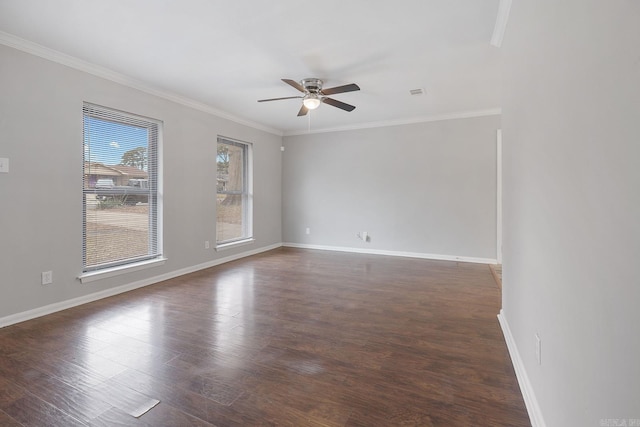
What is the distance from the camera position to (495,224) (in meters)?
5.00

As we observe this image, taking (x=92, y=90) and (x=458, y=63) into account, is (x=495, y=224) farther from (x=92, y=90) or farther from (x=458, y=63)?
(x=92, y=90)

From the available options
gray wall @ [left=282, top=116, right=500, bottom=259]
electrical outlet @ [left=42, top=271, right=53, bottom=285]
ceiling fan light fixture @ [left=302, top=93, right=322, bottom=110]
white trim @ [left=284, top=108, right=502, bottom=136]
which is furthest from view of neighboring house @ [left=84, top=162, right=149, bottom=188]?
white trim @ [left=284, top=108, right=502, bottom=136]

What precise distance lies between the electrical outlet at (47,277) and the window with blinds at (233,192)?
2.34 metres

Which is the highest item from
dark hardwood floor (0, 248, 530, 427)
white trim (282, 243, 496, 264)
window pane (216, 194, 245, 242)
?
window pane (216, 194, 245, 242)

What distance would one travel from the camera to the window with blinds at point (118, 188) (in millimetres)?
3389

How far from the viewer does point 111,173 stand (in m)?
3.60

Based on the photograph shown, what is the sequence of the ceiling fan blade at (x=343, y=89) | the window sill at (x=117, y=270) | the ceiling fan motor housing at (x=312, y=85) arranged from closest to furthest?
the ceiling fan blade at (x=343, y=89), the window sill at (x=117, y=270), the ceiling fan motor housing at (x=312, y=85)

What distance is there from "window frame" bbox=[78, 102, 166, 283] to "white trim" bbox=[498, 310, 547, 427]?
3941 millimetres

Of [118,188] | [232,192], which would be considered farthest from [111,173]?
[232,192]

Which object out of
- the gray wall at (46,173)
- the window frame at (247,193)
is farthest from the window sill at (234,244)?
the gray wall at (46,173)

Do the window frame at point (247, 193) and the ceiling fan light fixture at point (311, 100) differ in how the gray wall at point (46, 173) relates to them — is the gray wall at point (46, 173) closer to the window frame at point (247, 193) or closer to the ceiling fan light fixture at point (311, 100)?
the window frame at point (247, 193)

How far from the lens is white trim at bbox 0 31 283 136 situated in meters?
2.72

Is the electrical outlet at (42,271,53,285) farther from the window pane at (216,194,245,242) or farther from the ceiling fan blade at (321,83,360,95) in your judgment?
the ceiling fan blade at (321,83,360,95)

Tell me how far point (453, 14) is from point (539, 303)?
211 cm
